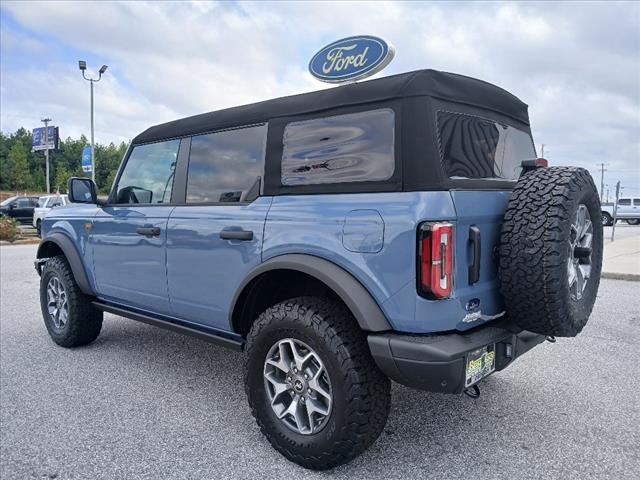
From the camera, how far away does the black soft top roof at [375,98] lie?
2404 millimetres

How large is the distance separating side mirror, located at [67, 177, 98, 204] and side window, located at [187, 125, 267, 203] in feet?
4.24

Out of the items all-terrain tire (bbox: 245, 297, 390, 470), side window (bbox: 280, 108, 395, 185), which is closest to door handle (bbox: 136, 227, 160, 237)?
side window (bbox: 280, 108, 395, 185)

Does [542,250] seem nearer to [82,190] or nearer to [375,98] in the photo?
[375,98]

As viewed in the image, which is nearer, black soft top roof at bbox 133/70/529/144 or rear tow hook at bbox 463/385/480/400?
black soft top roof at bbox 133/70/529/144

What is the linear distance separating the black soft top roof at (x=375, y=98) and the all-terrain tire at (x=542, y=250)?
2.00 ft


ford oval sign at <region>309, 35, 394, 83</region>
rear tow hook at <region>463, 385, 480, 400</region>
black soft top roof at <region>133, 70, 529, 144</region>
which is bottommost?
rear tow hook at <region>463, 385, 480, 400</region>

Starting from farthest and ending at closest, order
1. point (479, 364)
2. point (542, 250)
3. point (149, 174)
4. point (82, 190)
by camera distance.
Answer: point (82, 190), point (149, 174), point (479, 364), point (542, 250)

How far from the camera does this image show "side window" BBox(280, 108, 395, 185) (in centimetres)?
243

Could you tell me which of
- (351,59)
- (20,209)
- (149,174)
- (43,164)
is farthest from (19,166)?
(351,59)

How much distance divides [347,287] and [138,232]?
1998mm

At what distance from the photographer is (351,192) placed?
2469 mm

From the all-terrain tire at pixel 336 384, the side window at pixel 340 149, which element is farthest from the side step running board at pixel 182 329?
the side window at pixel 340 149

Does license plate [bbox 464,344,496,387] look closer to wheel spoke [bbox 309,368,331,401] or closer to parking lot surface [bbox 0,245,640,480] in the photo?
parking lot surface [bbox 0,245,640,480]

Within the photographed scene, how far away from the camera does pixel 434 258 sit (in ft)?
6.98
